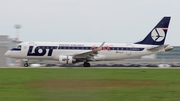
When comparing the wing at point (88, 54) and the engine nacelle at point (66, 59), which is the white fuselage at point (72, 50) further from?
the engine nacelle at point (66, 59)

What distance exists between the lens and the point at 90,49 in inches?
1882

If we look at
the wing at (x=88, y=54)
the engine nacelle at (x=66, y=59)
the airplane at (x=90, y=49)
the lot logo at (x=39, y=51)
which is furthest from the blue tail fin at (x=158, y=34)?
the lot logo at (x=39, y=51)

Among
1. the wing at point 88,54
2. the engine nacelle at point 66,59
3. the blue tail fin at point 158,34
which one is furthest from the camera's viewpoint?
the blue tail fin at point 158,34

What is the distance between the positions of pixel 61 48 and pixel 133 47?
9077 millimetres

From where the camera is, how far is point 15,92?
17.5 m

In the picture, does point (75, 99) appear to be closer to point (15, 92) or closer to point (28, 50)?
point (15, 92)

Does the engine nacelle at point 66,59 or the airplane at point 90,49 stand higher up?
the airplane at point 90,49

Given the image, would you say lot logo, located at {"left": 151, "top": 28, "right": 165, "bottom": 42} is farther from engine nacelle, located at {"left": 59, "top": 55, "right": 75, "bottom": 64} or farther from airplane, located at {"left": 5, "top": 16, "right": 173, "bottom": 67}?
engine nacelle, located at {"left": 59, "top": 55, "right": 75, "bottom": 64}

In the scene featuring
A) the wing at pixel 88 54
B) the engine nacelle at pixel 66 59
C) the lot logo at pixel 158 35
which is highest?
the lot logo at pixel 158 35

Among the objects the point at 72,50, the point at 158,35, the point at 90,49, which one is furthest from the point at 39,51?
the point at 158,35

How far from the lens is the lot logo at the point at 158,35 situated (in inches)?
1945

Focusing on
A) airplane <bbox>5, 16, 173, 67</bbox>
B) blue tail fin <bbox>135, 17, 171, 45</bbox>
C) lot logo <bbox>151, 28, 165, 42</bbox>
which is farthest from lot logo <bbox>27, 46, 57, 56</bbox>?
lot logo <bbox>151, 28, 165, 42</bbox>

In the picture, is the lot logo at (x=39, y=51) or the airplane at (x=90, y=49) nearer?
the lot logo at (x=39, y=51)

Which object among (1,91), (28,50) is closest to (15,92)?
(1,91)
